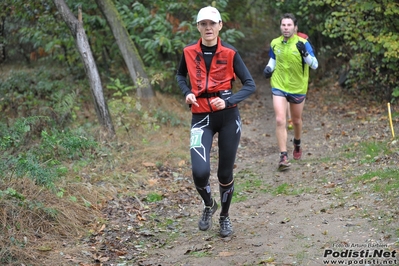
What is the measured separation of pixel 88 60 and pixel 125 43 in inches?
140

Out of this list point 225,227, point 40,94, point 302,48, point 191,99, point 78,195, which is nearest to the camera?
point 191,99

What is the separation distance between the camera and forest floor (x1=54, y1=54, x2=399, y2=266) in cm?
523

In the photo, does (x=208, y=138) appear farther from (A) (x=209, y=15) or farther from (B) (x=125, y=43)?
(B) (x=125, y=43)

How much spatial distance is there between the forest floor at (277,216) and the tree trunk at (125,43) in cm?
335

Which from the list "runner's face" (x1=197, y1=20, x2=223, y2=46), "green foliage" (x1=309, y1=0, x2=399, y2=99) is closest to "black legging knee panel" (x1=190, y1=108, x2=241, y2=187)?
"runner's face" (x1=197, y1=20, x2=223, y2=46)

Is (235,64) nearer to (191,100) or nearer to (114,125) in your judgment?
(191,100)

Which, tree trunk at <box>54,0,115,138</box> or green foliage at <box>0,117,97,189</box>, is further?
tree trunk at <box>54,0,115,138</box>

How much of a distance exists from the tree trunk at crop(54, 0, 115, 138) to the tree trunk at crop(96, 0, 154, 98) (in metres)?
3.03

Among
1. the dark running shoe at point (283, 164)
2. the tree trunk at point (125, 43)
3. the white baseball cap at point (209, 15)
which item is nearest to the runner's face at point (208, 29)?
the white baseball cap at point (209, 15)

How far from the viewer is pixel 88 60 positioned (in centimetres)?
940

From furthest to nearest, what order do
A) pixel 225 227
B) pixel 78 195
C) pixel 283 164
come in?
pixel 283 164, pixel 78 195, pixel 225 227

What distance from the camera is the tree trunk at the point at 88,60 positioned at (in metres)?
9.27

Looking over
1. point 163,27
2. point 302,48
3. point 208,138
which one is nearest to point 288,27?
point 302,48

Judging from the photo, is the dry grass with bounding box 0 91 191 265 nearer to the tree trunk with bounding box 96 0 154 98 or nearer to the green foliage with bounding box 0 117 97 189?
the green foliage with bounding box 0 117 97 189
